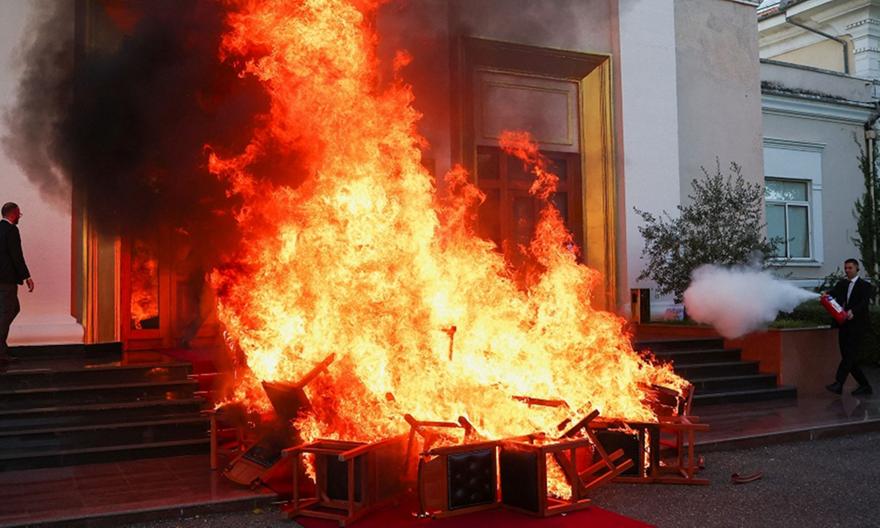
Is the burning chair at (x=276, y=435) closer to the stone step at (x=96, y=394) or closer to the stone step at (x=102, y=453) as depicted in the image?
the stone step at (x=102, y=453)

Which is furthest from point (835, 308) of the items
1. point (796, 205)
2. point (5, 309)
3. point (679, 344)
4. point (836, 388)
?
point (5, 309)

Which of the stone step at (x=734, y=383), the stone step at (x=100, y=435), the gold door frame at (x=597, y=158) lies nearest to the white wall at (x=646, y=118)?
the gold door frame at (x=597, y=158)

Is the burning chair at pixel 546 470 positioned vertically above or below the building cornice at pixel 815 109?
below

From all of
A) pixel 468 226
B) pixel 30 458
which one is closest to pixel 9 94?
pixel 30 458

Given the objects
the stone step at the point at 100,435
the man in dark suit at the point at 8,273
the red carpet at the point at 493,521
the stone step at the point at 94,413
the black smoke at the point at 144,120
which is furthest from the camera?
the black smoke at the point at 144,120

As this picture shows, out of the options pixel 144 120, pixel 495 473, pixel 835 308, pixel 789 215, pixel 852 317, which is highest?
pixel 144 120

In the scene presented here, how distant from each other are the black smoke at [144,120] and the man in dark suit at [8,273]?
134 centimetres

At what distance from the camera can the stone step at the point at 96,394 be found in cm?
800

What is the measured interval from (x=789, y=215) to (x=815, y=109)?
96.0 inches

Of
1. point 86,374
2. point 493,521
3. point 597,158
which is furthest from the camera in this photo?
point 597,158

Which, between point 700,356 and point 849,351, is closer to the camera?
point 849,351

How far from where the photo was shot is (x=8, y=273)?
8891 mm

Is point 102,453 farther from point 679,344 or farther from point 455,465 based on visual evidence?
point 679,344

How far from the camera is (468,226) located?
13.4 m
